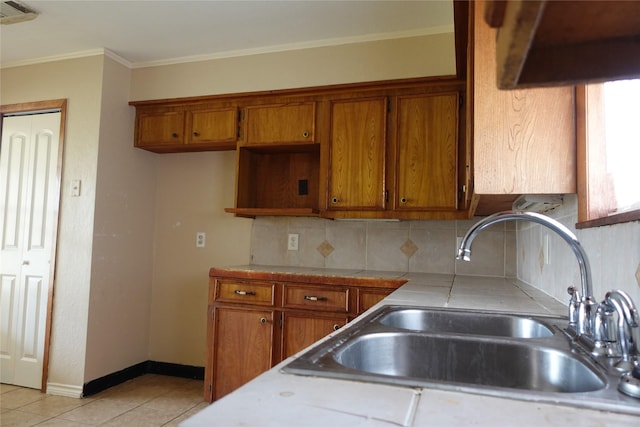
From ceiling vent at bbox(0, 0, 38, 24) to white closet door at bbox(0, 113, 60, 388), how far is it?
694mm

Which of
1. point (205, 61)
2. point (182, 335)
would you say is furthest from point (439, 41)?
point (182, 335)

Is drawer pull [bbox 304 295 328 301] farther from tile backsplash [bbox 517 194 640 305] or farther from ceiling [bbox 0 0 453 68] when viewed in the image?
ceiling [bbox 0 0 453 68]

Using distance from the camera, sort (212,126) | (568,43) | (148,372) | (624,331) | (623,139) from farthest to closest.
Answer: (148,372) → (212,126) → (623,139) → (624,331) → (568,43)

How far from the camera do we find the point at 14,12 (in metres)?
2.43

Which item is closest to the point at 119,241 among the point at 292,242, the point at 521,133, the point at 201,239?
the point at 201,239

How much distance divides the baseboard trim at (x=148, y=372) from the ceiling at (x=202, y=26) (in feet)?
7.56

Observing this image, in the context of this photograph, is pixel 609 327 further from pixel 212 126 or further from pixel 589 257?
pixel 212 126

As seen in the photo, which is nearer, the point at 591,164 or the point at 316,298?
the point at 591,164

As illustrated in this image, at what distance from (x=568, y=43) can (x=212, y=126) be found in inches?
110

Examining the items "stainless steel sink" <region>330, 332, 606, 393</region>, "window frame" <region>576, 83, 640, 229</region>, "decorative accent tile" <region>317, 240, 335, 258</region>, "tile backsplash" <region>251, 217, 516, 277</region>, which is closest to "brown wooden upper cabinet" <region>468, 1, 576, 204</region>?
"window frame" <region>576, 83, 640, 229</region>

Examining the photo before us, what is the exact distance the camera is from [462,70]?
2.24 m

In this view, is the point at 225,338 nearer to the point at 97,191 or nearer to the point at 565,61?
the point at 97,191

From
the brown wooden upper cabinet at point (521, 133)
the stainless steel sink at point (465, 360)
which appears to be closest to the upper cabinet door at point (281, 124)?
the brown wooden upper cabinet at point (521, 133)

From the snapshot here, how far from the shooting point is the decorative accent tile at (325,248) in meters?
2.96
